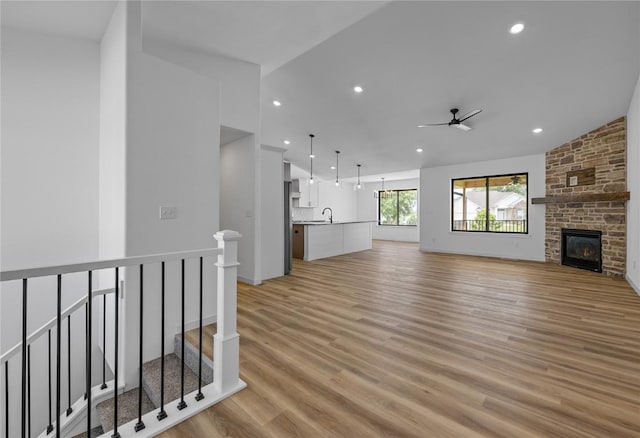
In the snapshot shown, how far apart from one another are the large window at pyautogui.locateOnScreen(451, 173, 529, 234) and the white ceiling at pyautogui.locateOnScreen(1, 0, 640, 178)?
1.21 m

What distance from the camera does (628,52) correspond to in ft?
11.5

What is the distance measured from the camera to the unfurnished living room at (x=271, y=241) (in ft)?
5.81

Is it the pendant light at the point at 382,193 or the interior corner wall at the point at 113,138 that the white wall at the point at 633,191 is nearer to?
the interior corner wall at the point at 113,138

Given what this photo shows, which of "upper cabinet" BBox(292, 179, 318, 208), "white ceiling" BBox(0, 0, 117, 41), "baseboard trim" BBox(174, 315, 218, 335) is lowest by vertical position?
"baseboard trim" BBox(174, 315, 218, 335)

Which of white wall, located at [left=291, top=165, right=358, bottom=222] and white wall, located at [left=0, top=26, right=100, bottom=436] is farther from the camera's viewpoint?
white wall, located at [left=291, top=165, right=358, bottom=222]

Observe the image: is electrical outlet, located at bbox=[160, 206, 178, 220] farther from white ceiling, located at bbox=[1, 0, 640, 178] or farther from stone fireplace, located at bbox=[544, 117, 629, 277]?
stone fireplace, located at bbox=[544, 117, 629, 277]

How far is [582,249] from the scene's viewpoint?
572 centimetres

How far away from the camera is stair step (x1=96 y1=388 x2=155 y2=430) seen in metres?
2.05

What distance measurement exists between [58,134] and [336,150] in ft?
19.3

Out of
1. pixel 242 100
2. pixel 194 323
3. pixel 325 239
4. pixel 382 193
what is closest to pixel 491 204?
pixel 325 239

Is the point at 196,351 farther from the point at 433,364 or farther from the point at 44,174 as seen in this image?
the point at 44,174

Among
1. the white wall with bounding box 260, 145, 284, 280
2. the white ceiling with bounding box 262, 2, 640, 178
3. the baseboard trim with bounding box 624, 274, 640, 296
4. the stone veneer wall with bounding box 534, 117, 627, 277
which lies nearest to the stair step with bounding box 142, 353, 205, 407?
the white wall with bounding box 260, 145, 284, 280

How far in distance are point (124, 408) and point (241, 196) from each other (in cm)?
291

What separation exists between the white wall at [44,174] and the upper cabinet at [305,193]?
272 inches
